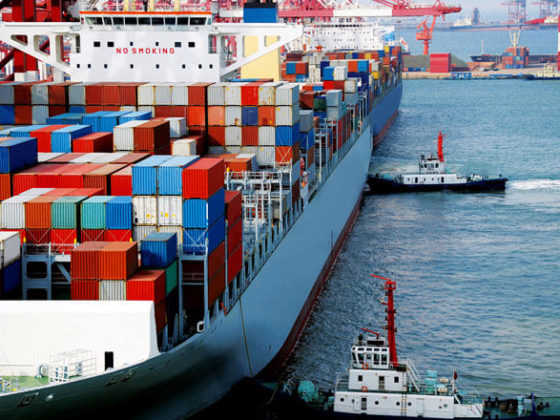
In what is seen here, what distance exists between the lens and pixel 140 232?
23.7 meters

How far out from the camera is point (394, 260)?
42.4 meters

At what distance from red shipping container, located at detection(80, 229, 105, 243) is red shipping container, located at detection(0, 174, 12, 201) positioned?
312 cm

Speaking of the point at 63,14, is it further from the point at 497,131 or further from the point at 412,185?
the point at 497,131

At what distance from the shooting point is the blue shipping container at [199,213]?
23.2 metres

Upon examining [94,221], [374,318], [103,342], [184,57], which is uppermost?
[184,57]

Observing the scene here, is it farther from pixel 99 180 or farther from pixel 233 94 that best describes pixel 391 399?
pixel 233 94

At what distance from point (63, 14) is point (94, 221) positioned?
80.9 feet

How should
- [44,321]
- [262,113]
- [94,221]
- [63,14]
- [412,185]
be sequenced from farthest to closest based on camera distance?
[412,185], [63,14], [262,113], [94,221], [44,321]

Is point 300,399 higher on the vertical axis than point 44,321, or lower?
lower

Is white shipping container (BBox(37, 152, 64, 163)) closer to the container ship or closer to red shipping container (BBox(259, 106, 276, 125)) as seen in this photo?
the container ship

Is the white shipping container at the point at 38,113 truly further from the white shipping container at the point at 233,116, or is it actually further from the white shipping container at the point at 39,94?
the white shipping container at the point at 233,116

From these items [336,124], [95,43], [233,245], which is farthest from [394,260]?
[233,245]

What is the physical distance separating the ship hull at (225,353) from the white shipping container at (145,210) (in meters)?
2.74

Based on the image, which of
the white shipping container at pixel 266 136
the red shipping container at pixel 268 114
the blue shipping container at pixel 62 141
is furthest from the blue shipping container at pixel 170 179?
the red shipping container at pixel 268 114
